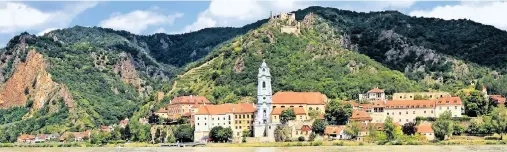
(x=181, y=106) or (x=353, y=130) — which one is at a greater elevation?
(x=181, y=106)

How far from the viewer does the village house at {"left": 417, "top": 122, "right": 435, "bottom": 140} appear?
111250 millimetres

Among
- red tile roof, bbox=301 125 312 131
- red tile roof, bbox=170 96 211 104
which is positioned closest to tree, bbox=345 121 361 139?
red tile roof, bbox=301 125 312 131

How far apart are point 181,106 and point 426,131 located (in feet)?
158

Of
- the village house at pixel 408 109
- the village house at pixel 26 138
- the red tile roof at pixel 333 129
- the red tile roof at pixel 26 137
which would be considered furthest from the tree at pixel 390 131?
the red tile roof at pixel 26 137

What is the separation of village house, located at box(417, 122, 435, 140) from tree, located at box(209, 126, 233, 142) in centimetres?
2744

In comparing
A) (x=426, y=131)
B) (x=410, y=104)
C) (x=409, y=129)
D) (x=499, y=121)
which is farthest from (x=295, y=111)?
(x=499, y=121)

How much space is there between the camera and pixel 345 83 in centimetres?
14550

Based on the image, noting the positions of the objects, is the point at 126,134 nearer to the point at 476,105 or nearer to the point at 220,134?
the point at 220,134

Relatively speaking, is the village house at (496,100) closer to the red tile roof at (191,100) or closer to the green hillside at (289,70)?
the green hillside at (289,70)

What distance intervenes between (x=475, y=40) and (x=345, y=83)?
5558 centimetres

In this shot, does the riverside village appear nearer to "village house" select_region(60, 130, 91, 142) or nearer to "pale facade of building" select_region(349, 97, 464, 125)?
"pale facade of building" select_region(349, 97, 464, 125)

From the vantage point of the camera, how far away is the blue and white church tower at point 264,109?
12106cm

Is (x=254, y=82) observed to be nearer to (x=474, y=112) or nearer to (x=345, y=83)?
(x=345, y=83)

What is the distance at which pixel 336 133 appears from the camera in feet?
380
